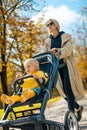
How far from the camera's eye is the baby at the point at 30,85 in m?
4.98

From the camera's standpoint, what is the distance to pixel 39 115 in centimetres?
462

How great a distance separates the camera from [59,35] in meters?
6.42

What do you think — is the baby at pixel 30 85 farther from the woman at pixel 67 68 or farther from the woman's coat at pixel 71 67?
the woman's coat at pixel 71 67

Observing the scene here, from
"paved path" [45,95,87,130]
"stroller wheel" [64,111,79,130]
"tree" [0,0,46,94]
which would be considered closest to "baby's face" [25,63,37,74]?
"stroller wheel" [64,111,79,130]

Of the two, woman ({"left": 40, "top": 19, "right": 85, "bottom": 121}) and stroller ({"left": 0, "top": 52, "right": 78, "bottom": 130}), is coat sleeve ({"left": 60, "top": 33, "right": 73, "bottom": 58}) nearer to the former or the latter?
woman ({"left": 40, "top": 19, "right": 85, "bottom": 121})

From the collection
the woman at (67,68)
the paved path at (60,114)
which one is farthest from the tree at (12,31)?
the woman at (67,68)

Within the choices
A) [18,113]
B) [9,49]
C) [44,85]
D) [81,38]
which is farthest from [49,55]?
[81,38]

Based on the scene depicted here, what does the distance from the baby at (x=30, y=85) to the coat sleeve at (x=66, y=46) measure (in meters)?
0.70

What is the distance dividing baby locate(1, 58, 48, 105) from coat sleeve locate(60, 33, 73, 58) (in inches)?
27.7

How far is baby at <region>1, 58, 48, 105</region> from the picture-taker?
498 cm

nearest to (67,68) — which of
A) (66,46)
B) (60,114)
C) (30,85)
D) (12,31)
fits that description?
(66,46)

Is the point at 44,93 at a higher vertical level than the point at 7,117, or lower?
higher

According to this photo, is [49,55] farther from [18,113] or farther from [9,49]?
[9,49]

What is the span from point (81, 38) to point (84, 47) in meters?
1.06
